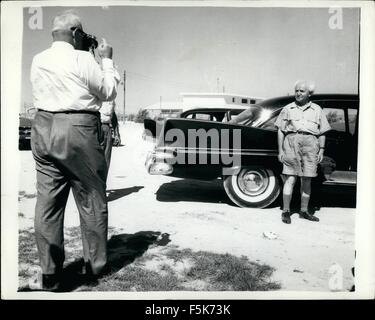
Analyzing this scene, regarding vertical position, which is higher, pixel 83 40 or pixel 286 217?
pixel 83 40

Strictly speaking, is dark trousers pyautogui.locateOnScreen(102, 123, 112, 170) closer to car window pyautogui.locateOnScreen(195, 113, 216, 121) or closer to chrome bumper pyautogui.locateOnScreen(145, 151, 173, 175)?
chrome bumper pyautogui.locateOnScreen(145, 151, 173, 175)

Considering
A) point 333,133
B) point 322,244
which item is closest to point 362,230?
point 322,244

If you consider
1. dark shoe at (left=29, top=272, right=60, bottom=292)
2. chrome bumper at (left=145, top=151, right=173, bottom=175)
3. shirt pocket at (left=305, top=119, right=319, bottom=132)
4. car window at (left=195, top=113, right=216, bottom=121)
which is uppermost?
car window at (left=195, top=113, right=216, bottom=121)

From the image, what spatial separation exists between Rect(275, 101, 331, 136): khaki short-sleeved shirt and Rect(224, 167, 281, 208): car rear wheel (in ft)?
2.21

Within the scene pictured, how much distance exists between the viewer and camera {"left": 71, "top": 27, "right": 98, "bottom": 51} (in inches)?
90.2

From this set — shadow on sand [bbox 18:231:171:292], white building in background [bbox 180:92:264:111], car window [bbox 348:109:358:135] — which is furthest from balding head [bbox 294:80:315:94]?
white building in background [bbox 180:92:264:111]

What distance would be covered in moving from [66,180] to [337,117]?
3.45 metres

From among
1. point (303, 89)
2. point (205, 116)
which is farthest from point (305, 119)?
point (205, 116)

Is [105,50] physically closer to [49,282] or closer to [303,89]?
[49,282]

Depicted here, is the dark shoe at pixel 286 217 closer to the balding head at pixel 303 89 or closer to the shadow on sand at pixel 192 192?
the shadow on sand at pixel 192 192

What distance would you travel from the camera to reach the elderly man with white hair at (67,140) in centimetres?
221

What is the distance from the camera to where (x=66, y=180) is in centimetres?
237

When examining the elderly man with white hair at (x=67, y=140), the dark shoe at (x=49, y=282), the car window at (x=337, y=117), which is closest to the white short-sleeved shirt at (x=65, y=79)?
the elderly man with white hair at (x=67, y=140)

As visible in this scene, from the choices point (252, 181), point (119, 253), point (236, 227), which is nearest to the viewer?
point (119, 253)
